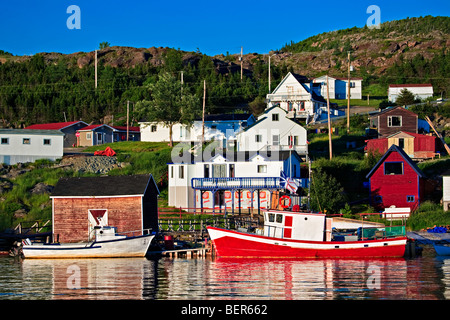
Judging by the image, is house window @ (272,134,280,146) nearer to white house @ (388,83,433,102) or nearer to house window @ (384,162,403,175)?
house window @ (384,162,403,175)

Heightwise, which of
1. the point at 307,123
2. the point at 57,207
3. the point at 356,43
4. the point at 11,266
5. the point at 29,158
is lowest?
the point at 11,266

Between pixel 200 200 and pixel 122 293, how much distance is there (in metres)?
31.4

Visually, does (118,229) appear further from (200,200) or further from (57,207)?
(200,200)

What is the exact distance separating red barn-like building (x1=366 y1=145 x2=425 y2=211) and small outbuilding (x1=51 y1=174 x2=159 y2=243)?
862 inches

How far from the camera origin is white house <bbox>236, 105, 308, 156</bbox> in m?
68.0

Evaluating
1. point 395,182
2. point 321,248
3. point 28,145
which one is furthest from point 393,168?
point 28,145

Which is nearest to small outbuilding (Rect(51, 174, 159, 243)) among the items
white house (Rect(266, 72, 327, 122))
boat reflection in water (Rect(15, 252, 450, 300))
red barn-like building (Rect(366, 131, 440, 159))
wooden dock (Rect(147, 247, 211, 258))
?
wooden dock (Rect(147, 247, 211, 258))

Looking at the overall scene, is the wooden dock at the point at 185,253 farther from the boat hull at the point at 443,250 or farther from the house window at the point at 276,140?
the house window at the point at 276,140

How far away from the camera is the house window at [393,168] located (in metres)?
53.6

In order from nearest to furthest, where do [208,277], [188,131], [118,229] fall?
[208,277]
[118,229]
[188,131]

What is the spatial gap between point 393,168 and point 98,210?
2676 cm

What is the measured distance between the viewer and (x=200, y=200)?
56344mm
